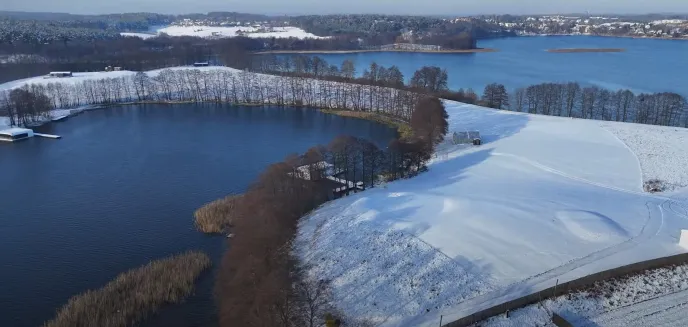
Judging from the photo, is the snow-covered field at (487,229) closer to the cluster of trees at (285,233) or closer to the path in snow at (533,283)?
the path in snow at (533,283)

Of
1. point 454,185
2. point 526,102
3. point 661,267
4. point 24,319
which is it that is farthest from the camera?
point 526,102

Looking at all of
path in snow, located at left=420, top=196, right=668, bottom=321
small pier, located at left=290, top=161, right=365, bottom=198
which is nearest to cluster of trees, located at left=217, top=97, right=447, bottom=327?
small pier, located at left=290, top=161, right=365, bottom=198

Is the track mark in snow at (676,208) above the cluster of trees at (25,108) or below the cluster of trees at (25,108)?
below

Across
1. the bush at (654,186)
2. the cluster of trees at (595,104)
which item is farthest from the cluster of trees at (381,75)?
the bush at (654,186)

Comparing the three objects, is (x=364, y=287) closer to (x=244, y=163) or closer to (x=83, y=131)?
(x=244, y=163)

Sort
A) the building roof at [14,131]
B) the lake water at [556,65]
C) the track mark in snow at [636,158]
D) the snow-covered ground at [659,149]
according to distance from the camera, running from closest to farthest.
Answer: the track mark in snow at [636,158]
the snow-covered ground at [659,149]
the building roof at [14,131]
the lake water at [556,65]

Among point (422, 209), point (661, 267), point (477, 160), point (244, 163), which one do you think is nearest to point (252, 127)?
point (244, 163)

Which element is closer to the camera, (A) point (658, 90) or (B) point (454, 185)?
(B) point (454, 185)
